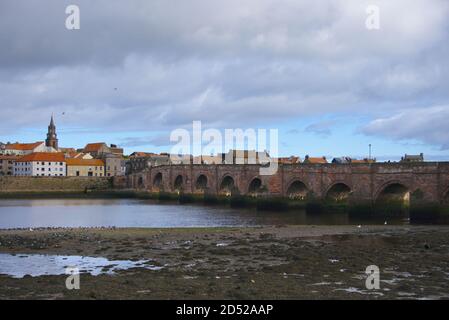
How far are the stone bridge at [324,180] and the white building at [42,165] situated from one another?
39980 millimetres

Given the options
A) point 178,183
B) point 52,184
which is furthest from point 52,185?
point 178,183

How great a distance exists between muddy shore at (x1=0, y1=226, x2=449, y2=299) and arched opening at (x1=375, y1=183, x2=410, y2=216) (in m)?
14.0

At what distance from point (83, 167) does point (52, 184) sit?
20319 millimetres

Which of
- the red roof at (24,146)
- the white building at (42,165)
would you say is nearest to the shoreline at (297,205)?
the white building at (42,165)

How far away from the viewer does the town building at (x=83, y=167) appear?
116 m

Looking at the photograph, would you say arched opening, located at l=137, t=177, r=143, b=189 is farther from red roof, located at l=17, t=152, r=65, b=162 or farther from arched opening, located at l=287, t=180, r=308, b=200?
arched opening, located at l=287, t=180, r=308, b=200

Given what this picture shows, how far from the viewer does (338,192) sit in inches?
2026

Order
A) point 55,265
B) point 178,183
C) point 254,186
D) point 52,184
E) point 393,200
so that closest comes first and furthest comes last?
1. point 55,265
2. point 393,200
3. point 254,186
4. point 178,183
5. point 52,184

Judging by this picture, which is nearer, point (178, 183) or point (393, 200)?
point (393, 200)

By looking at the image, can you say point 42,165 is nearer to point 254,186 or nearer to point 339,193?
point 254,186

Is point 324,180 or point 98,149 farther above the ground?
point 98,149

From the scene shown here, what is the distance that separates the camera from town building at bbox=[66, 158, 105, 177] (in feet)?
379
